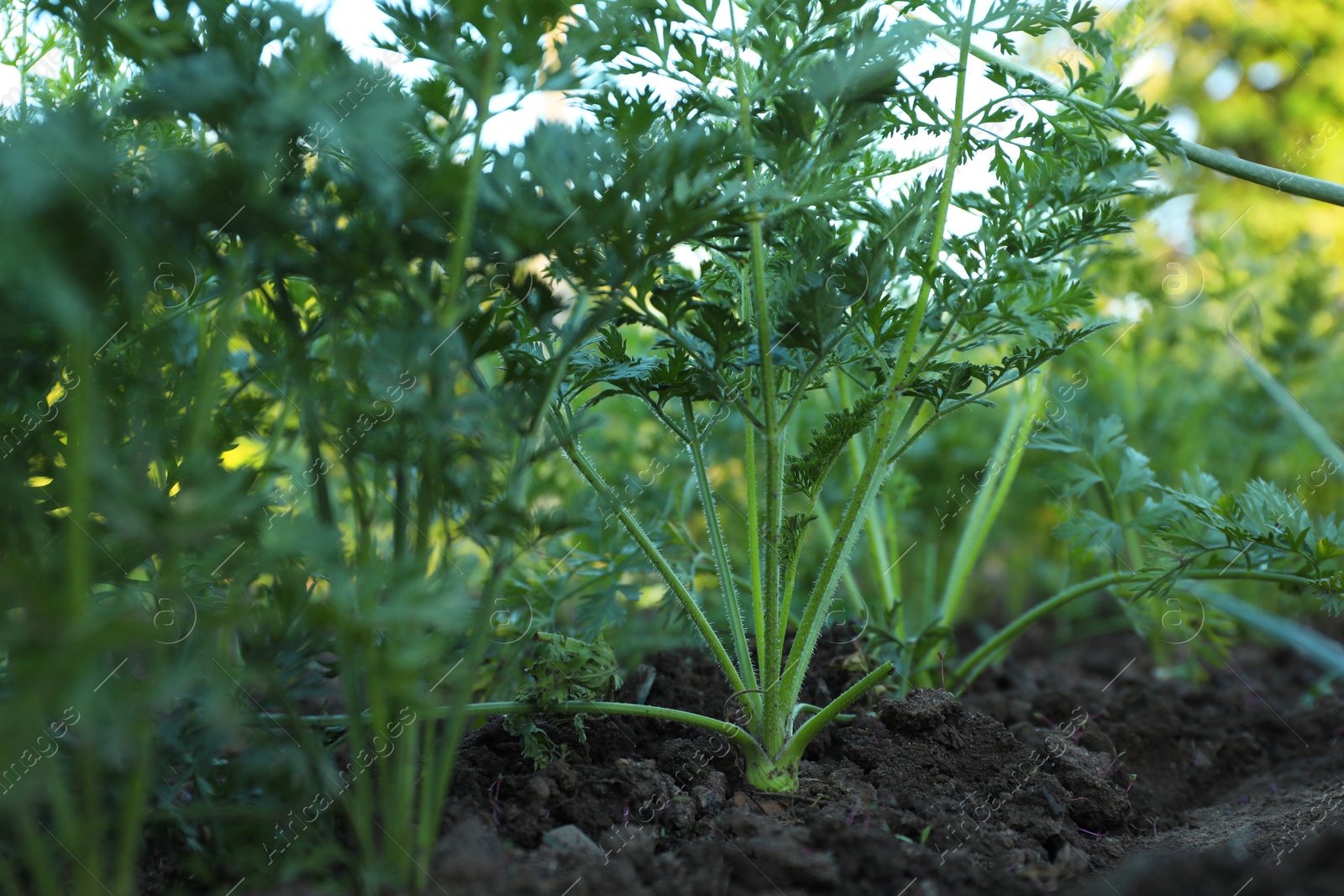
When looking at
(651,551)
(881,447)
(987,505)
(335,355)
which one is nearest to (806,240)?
(881,447)

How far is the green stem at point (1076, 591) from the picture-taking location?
1.69 metres

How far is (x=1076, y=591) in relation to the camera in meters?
1.89

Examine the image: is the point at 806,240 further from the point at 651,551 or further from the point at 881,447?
the point at 651,551

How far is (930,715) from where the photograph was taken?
1.80 meters

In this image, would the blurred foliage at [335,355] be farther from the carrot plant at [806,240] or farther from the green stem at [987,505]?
the green stem at [987,505]

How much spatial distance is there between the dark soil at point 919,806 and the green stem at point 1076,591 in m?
0.18

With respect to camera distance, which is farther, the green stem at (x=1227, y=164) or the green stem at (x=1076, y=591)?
the green stem at (x=1076, y=591)

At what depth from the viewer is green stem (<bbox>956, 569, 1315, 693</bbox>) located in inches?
66.6

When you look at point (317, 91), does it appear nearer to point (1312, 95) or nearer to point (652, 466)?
point (652, 466)

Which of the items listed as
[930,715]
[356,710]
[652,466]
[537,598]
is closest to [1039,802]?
[930,715]

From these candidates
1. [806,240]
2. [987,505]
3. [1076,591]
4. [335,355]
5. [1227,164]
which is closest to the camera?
[335,355]

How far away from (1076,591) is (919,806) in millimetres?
602

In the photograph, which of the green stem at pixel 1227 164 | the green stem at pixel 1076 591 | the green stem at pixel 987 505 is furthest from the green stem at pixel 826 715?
the green stem at pixel 1227 164

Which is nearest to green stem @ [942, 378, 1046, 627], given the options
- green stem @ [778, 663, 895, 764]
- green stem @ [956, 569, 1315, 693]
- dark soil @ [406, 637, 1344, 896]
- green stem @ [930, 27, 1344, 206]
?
green stem @ [956, 569, 1315, 693]
